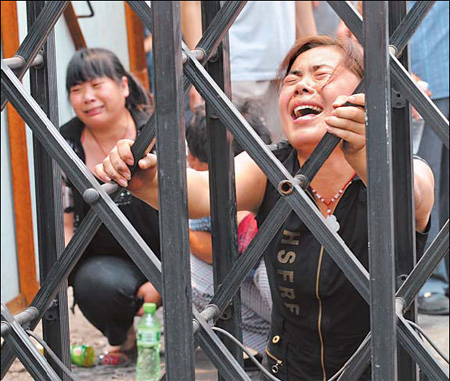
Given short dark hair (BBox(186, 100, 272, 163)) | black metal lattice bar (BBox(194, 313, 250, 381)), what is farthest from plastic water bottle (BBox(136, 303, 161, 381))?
black metal lattice bar (BBox(194, 313, 250, 381))

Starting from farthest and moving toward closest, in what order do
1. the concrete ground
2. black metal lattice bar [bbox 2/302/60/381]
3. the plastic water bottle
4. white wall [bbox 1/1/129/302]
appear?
white wall [bbox 1/1/129/302], the plastic water bottle, the concrete ground, black metal lattice bar [bbox 2/302/60/381]

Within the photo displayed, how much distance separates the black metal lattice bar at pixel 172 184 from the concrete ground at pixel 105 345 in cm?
153

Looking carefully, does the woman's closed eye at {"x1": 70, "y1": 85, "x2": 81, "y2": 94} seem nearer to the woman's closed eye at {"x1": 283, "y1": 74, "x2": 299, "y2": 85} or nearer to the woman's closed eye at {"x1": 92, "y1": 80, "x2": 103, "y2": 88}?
the woman's closed eye at {"x1": 92, "y1": 80, "x2": 103, "y2": 88}

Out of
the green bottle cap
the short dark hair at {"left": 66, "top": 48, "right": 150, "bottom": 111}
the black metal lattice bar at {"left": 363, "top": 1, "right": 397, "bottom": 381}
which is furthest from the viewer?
the short dark hair at {"left": 66, "top": 48, "right": 150, "bottom": 111}

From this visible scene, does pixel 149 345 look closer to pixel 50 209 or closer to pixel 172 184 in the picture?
pixel 50 209

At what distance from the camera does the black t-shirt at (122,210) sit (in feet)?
12.6

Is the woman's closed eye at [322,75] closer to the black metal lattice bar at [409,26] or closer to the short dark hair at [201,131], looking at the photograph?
the black metal lattice bar at [409,26]

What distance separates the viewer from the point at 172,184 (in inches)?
53.4

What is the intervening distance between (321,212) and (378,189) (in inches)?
37.7

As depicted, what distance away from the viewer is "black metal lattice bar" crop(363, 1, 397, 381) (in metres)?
1.33

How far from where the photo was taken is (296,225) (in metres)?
2.46

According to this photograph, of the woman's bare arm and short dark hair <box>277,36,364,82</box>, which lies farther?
short dark hair <box>277,36,364,82</box>

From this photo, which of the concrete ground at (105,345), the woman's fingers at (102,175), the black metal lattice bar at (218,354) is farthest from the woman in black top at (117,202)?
the black metal lattice bar at (218,354)

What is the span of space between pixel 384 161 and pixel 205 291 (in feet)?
7.91
